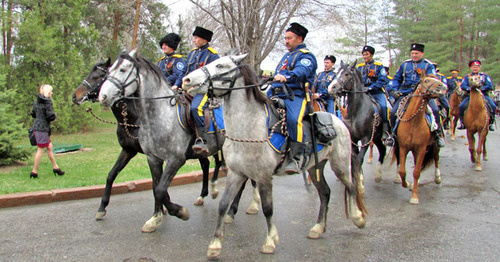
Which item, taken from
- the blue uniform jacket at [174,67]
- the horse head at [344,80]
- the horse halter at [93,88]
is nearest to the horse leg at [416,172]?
the horse head at [344,80]

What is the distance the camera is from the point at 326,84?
10289 mm

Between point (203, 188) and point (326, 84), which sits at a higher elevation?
point (326, 84)

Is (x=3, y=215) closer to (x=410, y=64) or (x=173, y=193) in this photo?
(x=173, y=193)

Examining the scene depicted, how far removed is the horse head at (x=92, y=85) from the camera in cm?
582

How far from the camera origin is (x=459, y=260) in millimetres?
4672

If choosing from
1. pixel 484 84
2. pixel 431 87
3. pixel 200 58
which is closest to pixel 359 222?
pixel 431 87

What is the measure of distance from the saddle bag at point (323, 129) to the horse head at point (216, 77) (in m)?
1.37

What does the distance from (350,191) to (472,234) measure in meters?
1.73

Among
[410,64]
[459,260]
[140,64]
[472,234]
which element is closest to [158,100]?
[140,64]

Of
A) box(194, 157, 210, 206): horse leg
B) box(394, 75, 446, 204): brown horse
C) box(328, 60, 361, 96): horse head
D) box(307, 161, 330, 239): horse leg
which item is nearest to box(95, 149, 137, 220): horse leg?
box(194, 157, 210, 206): horse leg

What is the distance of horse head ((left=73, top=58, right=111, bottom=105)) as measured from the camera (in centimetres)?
582

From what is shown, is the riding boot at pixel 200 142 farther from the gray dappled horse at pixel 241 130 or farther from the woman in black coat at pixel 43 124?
the woman in black coat at pixel 43 124

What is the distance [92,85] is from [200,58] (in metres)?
1.85

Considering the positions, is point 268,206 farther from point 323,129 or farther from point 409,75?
point 409,75
